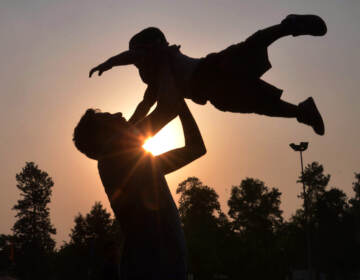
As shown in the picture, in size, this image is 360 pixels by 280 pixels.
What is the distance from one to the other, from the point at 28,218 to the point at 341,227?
156ft

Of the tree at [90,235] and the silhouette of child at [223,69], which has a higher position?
the tree at [90,235]

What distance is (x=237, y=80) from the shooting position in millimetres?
4277

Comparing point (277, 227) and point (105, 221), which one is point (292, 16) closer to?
point (105, 221)

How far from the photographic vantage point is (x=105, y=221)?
213 feet

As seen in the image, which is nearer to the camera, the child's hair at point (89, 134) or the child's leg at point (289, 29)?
the child's hair at point (89, 134)

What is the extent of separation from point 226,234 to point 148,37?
5941 cm

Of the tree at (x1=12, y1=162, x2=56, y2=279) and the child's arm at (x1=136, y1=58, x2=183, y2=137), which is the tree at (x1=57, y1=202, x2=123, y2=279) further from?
the child's arm at (x1=136, y1=58, x2=183, y2=137)

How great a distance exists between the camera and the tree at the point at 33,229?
65.5 meters

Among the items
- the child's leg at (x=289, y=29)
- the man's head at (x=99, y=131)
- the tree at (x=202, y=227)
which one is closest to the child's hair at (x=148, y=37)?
the child's leg at (x=289, y=29)

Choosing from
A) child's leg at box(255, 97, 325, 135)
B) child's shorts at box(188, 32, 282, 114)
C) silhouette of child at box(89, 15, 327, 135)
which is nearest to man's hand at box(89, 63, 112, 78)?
silhouette of child at box(89, 15, 327, 135)

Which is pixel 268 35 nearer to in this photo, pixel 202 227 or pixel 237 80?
pixel 237 80

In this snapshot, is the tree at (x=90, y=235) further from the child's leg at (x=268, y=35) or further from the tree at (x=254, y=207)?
the child's leg at (x=268, y=35)

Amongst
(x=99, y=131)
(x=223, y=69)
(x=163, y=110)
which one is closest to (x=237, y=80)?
(x=223, y=69)

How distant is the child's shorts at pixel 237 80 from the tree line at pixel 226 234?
47.8 meters
